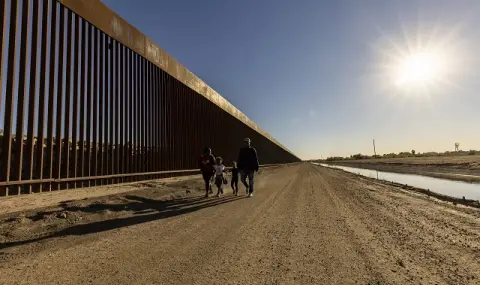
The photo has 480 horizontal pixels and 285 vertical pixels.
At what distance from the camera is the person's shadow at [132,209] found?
4996 millimetres

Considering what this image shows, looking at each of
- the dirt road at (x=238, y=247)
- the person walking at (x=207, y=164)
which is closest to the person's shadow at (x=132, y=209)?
the dirt road at (x=238, y=247)

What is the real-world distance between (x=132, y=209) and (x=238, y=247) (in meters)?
3.99

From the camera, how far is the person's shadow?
4996 millimetres

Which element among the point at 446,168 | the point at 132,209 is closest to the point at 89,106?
the point at 132,209

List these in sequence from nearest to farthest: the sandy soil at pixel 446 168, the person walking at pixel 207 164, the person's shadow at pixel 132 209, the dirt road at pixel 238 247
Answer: the dirt road at pixel 238 247, the person's shadow at pixel 132 209, the person walking at pixel 207 164, the sandy soil at pixel 446 168

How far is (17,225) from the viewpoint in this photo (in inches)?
189

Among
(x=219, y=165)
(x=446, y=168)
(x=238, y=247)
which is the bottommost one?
(x=238, y=247)

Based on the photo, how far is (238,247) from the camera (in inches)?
167

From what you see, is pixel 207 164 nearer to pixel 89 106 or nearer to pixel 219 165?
pixel 219 165

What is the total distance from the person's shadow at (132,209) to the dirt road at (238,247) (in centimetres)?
2

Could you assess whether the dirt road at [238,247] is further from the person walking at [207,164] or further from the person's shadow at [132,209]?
the person walking at [207,164]

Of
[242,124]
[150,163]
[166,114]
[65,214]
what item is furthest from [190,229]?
[242,124]

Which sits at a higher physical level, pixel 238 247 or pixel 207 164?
pixel 207 164

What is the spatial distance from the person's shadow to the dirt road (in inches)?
0.9
